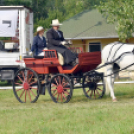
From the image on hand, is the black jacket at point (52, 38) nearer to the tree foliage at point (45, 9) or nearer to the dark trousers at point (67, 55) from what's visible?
the dark trousers at point (67, 55)

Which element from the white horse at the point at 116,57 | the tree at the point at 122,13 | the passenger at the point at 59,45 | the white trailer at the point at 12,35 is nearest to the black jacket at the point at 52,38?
the passenger at the point at 59,45

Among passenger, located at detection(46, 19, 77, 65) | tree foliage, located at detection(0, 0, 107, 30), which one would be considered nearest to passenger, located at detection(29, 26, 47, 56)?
passenger, located at detection(46, 19, 77, 65)

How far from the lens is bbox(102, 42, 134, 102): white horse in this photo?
11.6m

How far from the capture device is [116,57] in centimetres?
1179

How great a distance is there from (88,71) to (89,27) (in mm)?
17174

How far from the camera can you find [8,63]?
1716 cm

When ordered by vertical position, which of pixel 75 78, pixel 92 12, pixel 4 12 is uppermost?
pixel 92 12

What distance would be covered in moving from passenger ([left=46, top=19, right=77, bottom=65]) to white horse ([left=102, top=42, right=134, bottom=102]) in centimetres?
113

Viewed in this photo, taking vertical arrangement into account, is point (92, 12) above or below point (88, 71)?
above

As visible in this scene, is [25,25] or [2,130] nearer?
[2,130]

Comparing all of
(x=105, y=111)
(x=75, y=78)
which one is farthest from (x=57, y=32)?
(x=105, y=111)

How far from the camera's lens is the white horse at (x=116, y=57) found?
37.9 ft

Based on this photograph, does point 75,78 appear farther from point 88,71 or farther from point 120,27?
point 120,27

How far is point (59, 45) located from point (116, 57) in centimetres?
170
